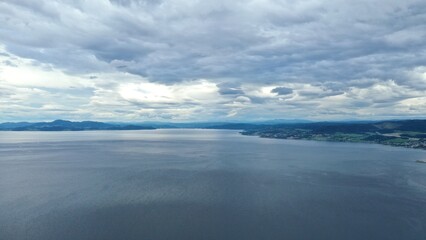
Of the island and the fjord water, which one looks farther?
the island

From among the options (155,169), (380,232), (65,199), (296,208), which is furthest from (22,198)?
(380,232)

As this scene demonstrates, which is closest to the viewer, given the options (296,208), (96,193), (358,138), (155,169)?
(296,208)

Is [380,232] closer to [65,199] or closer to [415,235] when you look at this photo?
[415,235]

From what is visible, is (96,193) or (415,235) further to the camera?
(96,193)

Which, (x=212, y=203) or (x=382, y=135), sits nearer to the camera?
(x=212, y=203)

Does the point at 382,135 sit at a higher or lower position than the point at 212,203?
higher

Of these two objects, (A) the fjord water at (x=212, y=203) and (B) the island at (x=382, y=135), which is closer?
(A) the fjord water at (x=212, y=203)

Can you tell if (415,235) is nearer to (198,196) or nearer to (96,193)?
(198,196)

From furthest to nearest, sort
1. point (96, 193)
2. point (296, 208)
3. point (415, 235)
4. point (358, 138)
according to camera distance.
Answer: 1. point (358, 138)
2. point (96, 193)
3. point (296, 208)
4. point (415, 235)

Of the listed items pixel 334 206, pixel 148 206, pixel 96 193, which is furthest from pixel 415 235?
pixel 96 193

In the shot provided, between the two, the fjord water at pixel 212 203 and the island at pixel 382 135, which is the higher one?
the island at pixel 382 135

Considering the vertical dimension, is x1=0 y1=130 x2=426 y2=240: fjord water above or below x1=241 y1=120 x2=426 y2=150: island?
below
